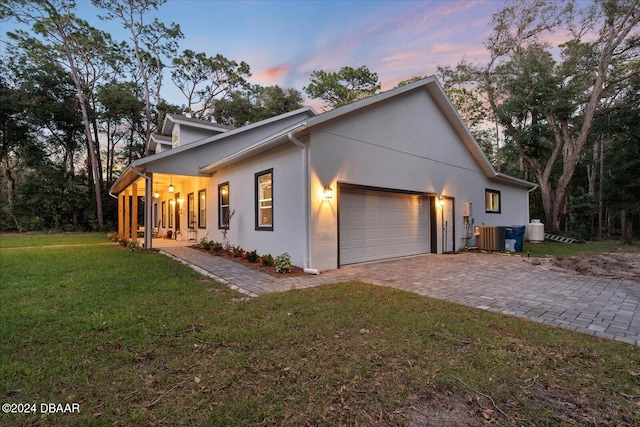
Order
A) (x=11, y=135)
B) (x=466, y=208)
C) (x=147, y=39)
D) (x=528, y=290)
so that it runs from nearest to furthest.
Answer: (x=528, y=290) → (x=466, y=208) → (x=11, y=135) → (x=147, y=39)

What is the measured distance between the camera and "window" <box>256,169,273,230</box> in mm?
7844

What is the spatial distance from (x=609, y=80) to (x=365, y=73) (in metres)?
13.9

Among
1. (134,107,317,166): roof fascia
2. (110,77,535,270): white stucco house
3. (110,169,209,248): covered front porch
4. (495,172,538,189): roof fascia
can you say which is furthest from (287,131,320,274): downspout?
(495,172,538,189): roof fascia

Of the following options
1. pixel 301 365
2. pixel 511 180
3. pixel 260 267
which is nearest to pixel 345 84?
pixel 511 180

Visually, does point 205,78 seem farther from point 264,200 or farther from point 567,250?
point 567,250

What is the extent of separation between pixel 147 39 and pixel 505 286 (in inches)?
991

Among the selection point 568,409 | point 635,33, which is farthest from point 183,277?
point 635,33

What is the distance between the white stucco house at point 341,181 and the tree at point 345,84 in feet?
33.3

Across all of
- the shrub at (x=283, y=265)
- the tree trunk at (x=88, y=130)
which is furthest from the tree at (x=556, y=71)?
the tree trunk at (x=88, y=130)

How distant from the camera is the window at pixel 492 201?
42.6 ft

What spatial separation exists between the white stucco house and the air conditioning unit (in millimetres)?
427

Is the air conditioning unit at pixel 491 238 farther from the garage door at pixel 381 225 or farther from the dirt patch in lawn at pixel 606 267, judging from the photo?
the garage door at pixel 381 225

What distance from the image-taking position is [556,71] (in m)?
16.1

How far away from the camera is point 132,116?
74.7 ft
